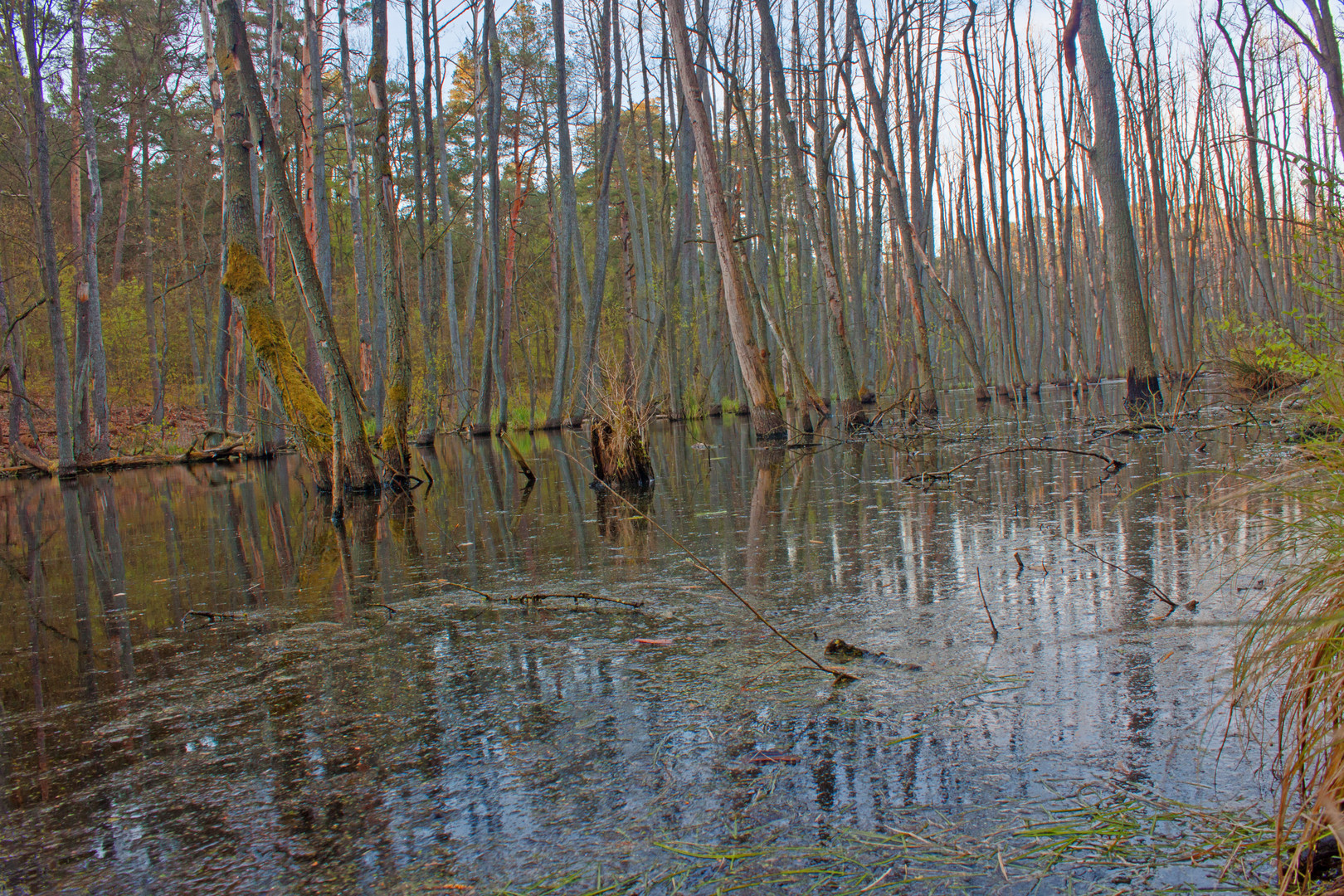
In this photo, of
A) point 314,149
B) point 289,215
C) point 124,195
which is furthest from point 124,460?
point 289,215

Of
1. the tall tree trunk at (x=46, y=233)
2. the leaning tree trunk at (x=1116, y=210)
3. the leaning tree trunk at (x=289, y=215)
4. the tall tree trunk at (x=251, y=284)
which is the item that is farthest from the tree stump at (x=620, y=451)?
the tall tree trunk at (x=46, y=233)

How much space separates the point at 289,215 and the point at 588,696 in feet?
22.8

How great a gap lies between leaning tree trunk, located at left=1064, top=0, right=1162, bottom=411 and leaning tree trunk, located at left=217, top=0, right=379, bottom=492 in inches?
368

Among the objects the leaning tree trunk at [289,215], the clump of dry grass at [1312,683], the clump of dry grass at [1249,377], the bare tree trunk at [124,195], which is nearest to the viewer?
the clump of dry grass at [1312,683]

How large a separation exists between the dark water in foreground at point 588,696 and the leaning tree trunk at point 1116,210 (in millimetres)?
6581

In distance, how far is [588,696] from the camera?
93.5 inches

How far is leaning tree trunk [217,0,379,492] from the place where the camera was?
771cm

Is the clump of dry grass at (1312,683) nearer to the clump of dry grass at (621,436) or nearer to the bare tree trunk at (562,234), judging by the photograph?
the clump of dry grass at (621,436)

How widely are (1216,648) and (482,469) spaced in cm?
1007

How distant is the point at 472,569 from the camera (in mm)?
4559

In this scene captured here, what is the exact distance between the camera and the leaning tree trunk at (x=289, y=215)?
7.71 meters

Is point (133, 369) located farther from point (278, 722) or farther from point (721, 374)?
point (278, 722)

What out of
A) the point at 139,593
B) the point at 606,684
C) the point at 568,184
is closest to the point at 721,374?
the point at 568,184

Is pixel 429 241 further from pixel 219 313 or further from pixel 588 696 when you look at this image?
pixel 588 696
